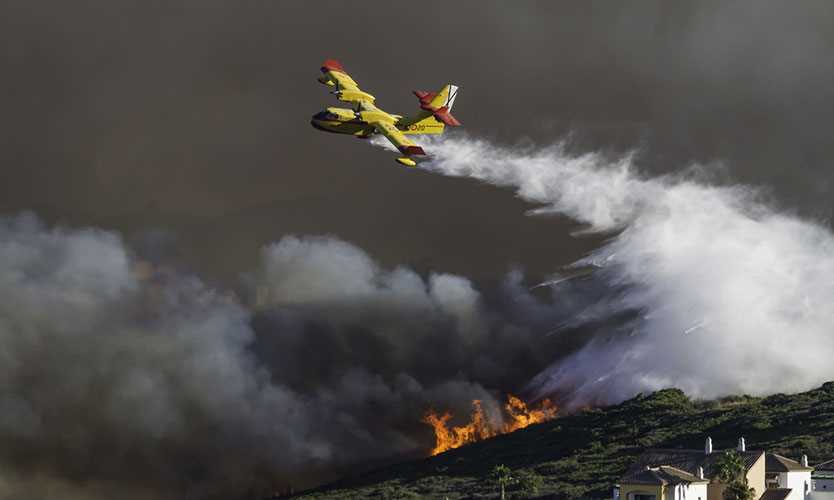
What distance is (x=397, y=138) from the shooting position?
149 meters

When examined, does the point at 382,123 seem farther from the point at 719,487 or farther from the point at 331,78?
the point at 719,487

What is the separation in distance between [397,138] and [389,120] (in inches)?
186

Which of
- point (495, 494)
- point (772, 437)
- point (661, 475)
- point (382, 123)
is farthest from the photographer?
point (772, 437)

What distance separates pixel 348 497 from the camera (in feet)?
637

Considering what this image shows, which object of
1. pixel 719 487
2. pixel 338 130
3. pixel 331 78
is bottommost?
pixel 719 487

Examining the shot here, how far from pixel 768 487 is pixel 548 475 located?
5182 cm

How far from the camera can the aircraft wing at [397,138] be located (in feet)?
479

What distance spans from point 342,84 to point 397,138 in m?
20.5

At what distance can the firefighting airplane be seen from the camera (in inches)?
5881

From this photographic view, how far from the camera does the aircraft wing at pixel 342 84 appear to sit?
156750 millimetres

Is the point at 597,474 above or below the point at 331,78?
below

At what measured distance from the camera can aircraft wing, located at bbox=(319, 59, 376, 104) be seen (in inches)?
6171

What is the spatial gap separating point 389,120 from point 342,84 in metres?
15.8

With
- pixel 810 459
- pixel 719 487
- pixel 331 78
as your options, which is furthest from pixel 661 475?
pixel 331 78
